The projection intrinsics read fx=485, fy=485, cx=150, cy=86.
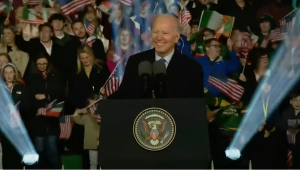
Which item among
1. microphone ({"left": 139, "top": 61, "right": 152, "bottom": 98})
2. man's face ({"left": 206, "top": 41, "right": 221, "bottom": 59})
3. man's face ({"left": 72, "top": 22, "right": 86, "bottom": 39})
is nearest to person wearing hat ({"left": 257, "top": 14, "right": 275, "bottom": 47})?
man's face ({"left": 206, "top": 41, "right": 221, "bottom": 59})

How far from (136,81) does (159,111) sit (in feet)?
8.48

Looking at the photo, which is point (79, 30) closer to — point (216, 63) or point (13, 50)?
point (13, 50)

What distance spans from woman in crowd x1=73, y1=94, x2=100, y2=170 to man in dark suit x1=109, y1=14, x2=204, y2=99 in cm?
42

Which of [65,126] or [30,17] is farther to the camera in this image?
[30,17]

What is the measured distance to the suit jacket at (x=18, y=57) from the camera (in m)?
7.39

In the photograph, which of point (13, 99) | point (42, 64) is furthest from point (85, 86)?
point (13, 99)

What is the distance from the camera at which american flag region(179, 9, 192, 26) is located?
7246 millimetres

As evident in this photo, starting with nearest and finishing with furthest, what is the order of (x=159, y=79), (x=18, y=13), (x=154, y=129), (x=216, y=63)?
(x=154, y=129)
(x=159, y=79)
(x=216, y=63)
(x=18, y=13)

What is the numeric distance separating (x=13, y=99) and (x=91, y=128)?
4.09 ft

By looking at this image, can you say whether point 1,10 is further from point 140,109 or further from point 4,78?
point 140,109

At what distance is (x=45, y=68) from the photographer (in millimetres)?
7418

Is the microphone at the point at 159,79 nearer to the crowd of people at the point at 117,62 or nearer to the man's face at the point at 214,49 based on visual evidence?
the crowd of people at the point at 117,62

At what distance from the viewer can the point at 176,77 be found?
7.11 m

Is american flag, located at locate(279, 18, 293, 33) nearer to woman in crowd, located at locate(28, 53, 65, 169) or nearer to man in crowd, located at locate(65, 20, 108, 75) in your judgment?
man in crowd, located at locate(65, 20, 108, 75)
